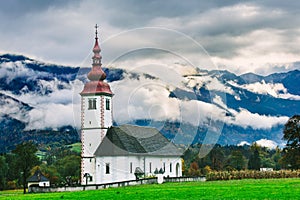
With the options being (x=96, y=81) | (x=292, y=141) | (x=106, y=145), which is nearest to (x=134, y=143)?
(x=106, y=145)

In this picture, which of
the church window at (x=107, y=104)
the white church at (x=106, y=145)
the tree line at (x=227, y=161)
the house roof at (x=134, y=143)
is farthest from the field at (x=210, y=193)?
the tree line at (x=227, y=161)

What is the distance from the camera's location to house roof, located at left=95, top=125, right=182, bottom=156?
220 ft

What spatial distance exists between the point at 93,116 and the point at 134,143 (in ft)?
19.2

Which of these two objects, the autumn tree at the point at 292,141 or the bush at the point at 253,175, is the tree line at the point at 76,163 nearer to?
the autumn tree at the point at 292,141

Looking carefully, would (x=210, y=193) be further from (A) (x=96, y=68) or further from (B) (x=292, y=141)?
(A) (x=96, y=68)

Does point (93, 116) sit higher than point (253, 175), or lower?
higher

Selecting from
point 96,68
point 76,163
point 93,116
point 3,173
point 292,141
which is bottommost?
point 3,173

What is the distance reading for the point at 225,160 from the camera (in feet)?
395

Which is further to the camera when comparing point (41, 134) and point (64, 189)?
point (41, 134)

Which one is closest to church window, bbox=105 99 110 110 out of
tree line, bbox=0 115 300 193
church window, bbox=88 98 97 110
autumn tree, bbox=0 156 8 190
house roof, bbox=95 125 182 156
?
church window, bbox=88 98 97 110

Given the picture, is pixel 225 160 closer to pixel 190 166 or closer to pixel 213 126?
pixel 190 166

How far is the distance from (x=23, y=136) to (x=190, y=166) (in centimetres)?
9572

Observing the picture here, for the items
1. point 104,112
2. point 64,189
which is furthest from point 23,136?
point 64,189

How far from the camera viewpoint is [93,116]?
69.7m
